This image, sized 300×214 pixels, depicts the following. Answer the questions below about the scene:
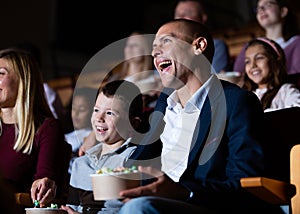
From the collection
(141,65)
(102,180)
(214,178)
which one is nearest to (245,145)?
(214,178)

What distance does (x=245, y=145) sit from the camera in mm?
1738

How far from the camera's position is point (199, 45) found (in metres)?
2.00

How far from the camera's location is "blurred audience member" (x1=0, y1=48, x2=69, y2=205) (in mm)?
2311

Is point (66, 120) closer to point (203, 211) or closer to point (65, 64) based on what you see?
point (203, 211)

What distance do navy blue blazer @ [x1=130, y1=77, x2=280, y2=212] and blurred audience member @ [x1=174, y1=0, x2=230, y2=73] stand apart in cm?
169

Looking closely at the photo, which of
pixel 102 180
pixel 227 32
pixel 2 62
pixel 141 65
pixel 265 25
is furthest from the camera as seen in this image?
pixel 227 32

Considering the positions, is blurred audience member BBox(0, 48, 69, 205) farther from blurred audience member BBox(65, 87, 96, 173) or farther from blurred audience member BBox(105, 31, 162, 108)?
blurred audience member BBox(105, 31, 162, 108)

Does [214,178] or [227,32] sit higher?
[227,32]

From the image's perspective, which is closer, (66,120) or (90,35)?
(66,120)

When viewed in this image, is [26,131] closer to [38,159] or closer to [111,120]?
[38,159]

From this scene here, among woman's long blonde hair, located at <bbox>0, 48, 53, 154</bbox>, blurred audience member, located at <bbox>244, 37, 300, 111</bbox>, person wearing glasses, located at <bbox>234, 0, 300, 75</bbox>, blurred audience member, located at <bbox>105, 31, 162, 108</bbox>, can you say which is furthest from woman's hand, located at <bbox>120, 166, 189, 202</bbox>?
blurred audience member, located at <bbox>105, 31, 162, 108</bbox>

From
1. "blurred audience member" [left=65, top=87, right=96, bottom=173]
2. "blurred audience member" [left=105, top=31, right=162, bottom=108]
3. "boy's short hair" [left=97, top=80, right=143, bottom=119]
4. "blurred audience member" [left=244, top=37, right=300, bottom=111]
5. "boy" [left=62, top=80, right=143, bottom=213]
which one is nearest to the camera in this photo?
"boy" [left=62, top=80, right=143, bottom=213]

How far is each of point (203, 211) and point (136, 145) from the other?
24.4 inches

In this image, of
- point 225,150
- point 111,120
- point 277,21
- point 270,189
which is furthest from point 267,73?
point 270,189
